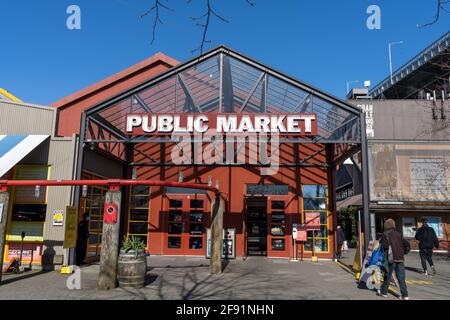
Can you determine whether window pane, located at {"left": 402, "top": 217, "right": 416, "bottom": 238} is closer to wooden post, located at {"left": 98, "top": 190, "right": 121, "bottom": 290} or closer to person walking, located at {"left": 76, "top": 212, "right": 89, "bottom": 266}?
person walking, located at {"left": 76, "top": 212, "right": 89, "bottom": 266}

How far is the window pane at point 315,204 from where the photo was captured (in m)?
17.2

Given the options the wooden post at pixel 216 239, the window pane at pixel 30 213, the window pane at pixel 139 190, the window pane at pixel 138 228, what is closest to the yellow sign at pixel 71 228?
the window pane at pixel 30 213

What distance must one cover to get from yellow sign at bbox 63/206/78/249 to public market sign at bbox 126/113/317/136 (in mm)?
3303

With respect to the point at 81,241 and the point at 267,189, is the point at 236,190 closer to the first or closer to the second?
the point at 267,189

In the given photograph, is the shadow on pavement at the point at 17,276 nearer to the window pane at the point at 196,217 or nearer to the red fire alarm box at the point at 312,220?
the window pane at the point at 196,217

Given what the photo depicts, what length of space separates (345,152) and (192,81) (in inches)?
262

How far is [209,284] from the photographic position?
9.94 metres

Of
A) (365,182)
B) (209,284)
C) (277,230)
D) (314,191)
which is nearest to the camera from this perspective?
(209,284)

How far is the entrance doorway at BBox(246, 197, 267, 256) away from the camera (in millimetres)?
17328

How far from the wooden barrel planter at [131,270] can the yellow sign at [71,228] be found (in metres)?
→ 2.59

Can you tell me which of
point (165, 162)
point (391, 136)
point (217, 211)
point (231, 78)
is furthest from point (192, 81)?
point (391, 136)

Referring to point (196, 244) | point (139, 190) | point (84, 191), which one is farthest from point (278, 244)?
point (84, 191)

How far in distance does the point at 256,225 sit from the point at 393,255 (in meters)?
8.99

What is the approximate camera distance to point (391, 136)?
27500mm
